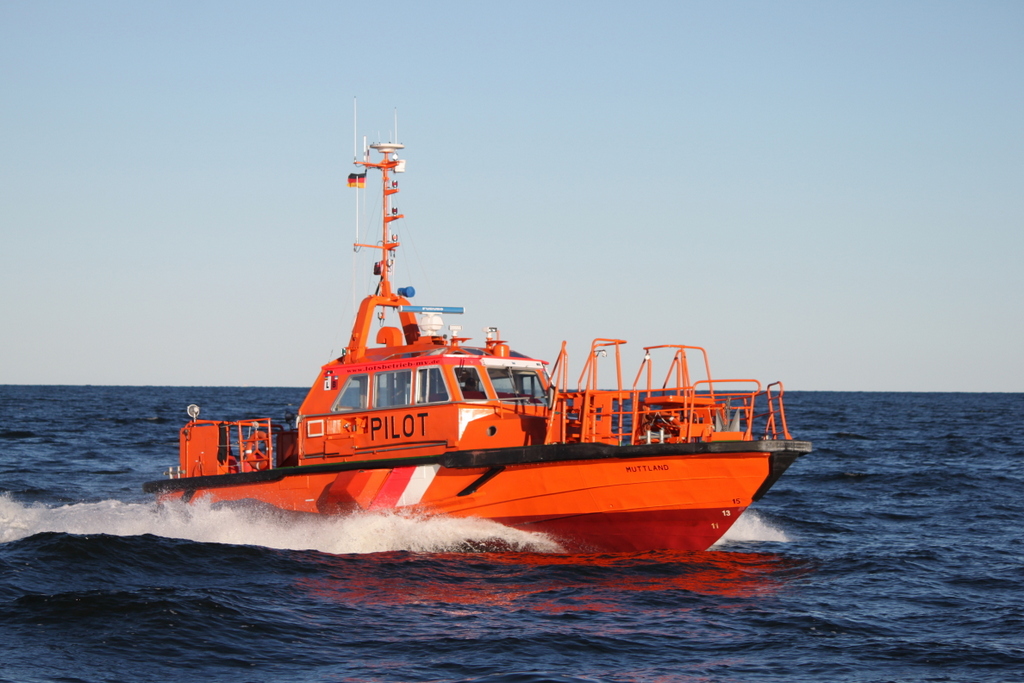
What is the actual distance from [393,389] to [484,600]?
387 centimetres

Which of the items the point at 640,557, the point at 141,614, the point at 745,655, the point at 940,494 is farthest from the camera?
the point at 940,494

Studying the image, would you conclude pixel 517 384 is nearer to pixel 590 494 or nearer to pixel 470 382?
pixel 470 382

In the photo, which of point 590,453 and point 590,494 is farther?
point 590,494

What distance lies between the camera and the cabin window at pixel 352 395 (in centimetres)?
1309

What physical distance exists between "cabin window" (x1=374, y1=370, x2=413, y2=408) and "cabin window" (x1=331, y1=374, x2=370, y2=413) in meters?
0.24

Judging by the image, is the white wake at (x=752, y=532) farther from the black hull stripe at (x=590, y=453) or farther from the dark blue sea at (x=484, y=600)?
the black hull stripe at (x=590, y=453)

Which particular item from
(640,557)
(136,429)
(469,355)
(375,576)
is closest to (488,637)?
(375,576)

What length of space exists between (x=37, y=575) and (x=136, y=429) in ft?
92.8

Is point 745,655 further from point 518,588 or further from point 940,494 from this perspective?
point 940,494

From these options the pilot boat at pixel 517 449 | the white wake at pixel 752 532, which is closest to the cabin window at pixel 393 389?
the pilot boat at pixel 517 449

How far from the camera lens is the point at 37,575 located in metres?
10.1

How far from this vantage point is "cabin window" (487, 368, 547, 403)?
1288 cm

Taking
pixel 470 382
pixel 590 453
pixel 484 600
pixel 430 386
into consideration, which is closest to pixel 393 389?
pixel 430 386

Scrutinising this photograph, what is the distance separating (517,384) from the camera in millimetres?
13133
